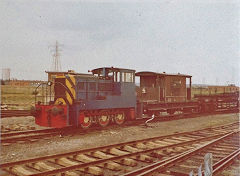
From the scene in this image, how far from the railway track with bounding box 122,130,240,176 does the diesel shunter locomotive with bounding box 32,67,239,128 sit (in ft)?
16.3

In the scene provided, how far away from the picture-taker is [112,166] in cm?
525

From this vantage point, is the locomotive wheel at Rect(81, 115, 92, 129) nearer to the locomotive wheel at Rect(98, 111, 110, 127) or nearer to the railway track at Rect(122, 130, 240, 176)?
the locomotive wheel at Rect(98, 111, 110, 127)

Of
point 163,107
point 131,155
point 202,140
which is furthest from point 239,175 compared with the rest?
point 163,107

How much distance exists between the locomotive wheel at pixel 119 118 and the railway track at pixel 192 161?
513 cm

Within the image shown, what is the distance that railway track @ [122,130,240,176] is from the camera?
4914 mm

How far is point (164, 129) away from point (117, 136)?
113 inches

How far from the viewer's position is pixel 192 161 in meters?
5.82

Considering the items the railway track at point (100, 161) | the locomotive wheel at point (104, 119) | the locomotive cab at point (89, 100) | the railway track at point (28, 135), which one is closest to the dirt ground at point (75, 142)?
the railway track at point (28, 135)

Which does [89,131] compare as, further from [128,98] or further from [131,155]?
[131,155]

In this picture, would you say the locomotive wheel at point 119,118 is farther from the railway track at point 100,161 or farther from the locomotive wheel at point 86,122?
the railway track at point 100,161

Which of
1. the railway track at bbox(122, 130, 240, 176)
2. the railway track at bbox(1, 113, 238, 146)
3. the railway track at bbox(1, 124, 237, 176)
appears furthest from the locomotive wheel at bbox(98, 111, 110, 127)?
the railway track at bbox(122, 130, 240, 176)

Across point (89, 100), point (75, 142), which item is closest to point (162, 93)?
point (89, 100)

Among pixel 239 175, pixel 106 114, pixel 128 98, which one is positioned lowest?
pixel 239 175

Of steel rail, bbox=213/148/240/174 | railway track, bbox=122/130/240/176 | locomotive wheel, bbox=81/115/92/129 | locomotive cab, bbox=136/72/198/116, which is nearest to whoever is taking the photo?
railway track, bbox=122/130/240/176
